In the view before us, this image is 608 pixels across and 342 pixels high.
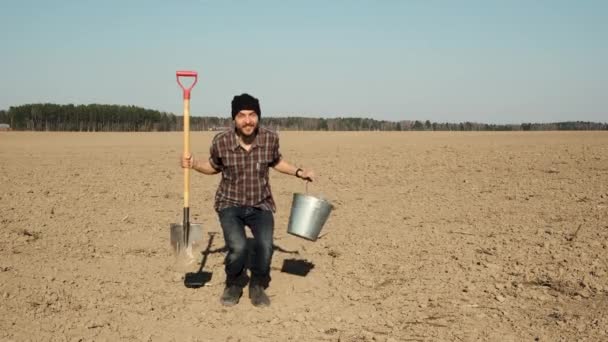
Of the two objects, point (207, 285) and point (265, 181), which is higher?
point (265, 181)

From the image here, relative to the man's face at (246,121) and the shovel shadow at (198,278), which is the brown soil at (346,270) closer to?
the shovel shadow at (198,278)

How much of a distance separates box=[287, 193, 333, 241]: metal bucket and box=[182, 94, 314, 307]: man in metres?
0.39

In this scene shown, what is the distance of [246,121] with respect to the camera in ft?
14.9

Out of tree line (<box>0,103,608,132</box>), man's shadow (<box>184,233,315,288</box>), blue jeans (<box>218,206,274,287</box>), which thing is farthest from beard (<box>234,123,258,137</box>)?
tree line (<box>0,103,608,132</box>)

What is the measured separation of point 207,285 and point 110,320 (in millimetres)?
1031

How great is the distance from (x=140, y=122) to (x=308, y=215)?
217ft

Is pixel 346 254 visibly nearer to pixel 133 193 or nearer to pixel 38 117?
pixel 133 193

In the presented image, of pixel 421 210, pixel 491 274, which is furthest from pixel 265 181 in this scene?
pixel 421 210

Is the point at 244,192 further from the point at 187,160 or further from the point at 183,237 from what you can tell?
the point at 183,237

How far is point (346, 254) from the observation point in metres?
6.14

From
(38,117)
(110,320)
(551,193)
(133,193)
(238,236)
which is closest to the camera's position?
(110,320)

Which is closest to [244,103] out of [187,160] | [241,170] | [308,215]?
[241,170]

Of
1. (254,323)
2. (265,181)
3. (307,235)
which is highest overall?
(265,181)

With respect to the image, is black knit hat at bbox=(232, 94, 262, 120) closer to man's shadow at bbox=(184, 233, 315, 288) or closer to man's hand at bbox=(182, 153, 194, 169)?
man's hand at bbox=(182, 153, 194, 169)
